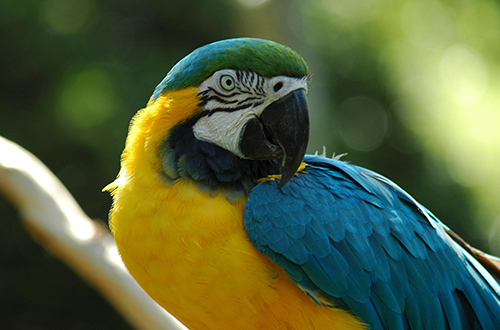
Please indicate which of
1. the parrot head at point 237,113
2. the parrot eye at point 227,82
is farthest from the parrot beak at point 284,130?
the parrot eye at point 227,82

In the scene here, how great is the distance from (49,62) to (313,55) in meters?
3.56

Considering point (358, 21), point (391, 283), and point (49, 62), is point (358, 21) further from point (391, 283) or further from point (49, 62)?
point (391, 283)

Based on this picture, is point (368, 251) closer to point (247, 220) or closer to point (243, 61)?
point (247, 220)

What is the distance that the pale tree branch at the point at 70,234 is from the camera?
9.65ft

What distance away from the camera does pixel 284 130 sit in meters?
1.74

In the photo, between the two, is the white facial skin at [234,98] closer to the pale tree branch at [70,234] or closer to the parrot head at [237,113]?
the parrot head at [237,113]

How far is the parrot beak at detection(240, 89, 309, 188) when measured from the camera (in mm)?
1738

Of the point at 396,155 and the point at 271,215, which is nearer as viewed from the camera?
the point at 271,215

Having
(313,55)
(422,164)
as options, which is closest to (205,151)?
(313,55)

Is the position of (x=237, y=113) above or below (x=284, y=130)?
above

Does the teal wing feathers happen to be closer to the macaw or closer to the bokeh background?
the macaw

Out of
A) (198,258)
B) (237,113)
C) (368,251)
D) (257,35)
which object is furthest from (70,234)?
(257,35)

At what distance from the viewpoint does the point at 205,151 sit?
5.84 ft

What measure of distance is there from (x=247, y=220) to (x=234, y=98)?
0.43m
